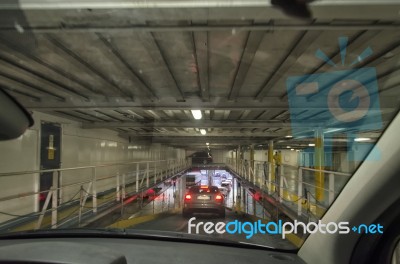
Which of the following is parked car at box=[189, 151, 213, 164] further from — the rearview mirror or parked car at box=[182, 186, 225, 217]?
the rearview mirror

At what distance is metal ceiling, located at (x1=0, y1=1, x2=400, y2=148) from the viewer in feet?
9.00

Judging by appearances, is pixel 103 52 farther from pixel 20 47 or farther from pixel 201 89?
pixel 201 89

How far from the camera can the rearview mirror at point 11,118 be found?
4.51 feet

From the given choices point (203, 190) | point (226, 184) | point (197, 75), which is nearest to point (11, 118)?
point (197, 75)

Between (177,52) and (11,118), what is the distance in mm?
2859

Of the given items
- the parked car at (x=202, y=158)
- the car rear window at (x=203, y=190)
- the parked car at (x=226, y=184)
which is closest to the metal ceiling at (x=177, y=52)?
the car rear window at (x=203, y=190)

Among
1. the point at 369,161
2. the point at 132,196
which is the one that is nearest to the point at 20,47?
the point at 369,161

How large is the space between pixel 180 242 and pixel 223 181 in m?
23.1

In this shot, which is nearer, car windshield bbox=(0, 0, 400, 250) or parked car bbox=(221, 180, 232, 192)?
car windshield bbox=(0, 0, 400, 250)

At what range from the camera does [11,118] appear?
139cm

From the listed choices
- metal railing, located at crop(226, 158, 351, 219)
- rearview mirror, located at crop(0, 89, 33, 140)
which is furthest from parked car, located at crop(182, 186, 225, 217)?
rearview mirror, located at crop(0, 89, 33, 140)

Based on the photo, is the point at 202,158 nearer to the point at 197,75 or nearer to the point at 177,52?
the point at 197,75

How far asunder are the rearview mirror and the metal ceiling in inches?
56.7

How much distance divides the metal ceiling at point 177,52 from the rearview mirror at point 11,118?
144 centimetres
